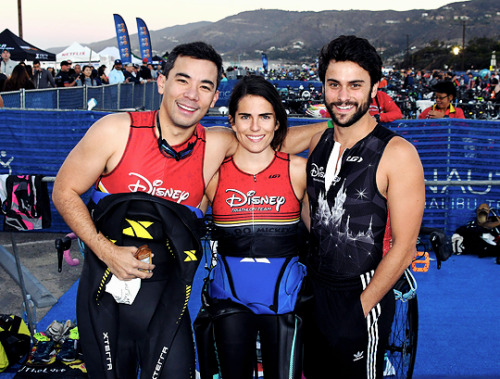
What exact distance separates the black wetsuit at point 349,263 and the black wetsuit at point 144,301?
0.72m

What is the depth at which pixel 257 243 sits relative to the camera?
294 cm

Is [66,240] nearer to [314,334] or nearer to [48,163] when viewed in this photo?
[314,334]

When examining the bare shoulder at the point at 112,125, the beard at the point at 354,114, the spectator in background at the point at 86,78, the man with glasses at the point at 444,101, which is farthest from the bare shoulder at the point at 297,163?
the spectator in background at the point at 86,78

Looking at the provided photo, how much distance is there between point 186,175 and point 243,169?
362 mm

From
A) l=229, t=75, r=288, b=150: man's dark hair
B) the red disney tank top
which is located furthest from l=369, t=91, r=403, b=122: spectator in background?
the red disney tank top

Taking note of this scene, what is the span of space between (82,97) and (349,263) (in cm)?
→ 1336

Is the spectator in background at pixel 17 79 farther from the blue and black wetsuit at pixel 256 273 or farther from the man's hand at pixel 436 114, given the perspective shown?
the blue and black wetsuit at pixel 256 273

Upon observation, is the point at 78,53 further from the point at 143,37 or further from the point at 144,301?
the point at 144,301

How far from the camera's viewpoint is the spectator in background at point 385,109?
792 cm

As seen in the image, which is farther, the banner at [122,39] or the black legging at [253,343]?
the banner at [122,39]

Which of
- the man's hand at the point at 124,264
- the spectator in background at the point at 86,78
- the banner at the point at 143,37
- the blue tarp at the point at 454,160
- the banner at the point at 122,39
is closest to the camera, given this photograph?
the man's hand at the point at 124,264

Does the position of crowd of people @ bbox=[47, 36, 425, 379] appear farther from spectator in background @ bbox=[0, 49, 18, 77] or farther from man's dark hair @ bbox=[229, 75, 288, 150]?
spectator in background @ bbox=[0, 49, 18, 77]

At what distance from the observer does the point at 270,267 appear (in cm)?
291

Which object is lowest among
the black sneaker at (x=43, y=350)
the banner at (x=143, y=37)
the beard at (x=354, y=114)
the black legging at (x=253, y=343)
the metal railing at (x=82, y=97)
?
the black sneaker at (x=43, y=350)
